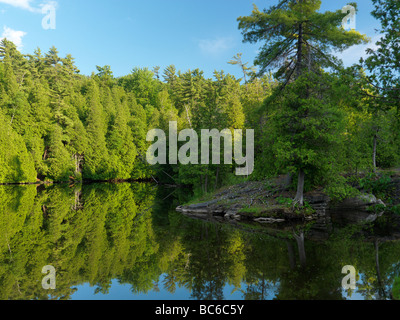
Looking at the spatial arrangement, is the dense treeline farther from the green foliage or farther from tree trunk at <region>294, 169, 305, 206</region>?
the green foliage

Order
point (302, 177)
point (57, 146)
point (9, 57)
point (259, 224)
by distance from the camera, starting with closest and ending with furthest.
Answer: point (259, 224) < point (302, 177) < point (57, 146) < point (9, 57)

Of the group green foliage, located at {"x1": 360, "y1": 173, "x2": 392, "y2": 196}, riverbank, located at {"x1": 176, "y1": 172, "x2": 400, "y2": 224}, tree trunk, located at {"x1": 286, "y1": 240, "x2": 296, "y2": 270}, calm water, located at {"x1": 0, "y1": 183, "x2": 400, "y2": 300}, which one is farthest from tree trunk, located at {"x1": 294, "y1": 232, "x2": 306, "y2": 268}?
green foliage, located at {"x1": 360, "y1": 173, "x2": 392, "y2": 196}

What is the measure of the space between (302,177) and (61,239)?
39.4ft

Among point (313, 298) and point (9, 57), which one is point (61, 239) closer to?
point (313, 298)

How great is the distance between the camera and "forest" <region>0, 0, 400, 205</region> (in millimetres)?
14906

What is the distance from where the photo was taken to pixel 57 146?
41781 millimetres

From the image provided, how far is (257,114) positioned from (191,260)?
507 inches

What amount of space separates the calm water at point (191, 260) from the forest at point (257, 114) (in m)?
3.90

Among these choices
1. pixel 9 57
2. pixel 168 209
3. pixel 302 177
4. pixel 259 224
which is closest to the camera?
pixel 259 224

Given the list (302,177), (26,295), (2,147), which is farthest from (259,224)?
(2,147)

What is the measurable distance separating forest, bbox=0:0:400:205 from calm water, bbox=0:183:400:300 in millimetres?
3898

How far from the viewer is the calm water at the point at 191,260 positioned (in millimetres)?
6688

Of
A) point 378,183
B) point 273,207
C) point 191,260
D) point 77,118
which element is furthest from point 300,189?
point 77,118

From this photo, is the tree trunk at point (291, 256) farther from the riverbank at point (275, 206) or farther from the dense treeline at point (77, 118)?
the dense treeline at point (77, 118)
